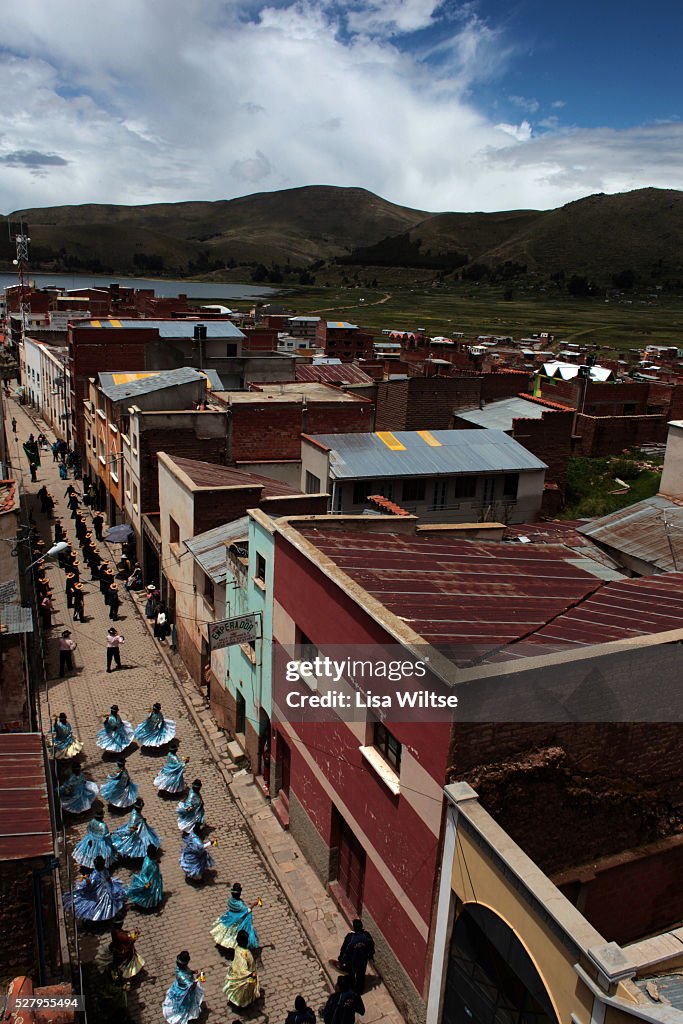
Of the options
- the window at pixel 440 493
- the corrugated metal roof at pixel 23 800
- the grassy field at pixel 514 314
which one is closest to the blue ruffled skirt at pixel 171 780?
the corrugated metal roof at pixel 23 800

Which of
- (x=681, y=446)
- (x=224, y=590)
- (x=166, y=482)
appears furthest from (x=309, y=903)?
(x=681, y=446)

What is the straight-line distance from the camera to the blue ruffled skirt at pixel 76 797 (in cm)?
A: 1504

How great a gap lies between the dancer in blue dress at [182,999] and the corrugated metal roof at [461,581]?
5785 mm

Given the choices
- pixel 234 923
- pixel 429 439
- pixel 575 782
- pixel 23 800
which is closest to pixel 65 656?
pixel 234 923

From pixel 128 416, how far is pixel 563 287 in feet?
564

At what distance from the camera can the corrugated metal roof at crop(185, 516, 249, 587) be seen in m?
17.9

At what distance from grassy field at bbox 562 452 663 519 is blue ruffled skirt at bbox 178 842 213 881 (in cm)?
2091

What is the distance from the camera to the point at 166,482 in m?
23.2

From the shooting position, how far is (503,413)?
35.2 meters

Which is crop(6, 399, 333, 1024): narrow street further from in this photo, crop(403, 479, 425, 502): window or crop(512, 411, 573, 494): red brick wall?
crop(512, 411, 573, 494): red brick wall

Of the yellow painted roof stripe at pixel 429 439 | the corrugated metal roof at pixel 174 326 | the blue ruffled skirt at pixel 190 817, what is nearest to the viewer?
the blue ruffled skirt at pixel 190 817

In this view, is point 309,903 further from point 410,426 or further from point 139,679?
point 410,426

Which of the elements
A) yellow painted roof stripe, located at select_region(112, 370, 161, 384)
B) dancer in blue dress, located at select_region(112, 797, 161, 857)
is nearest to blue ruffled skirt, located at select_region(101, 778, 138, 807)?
dancer in blue dress, located at select_region(112, 797, 161, 857)

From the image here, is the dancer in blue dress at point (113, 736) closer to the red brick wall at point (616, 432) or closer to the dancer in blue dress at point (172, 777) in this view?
the dancer in blue dress at point (172, 777)
